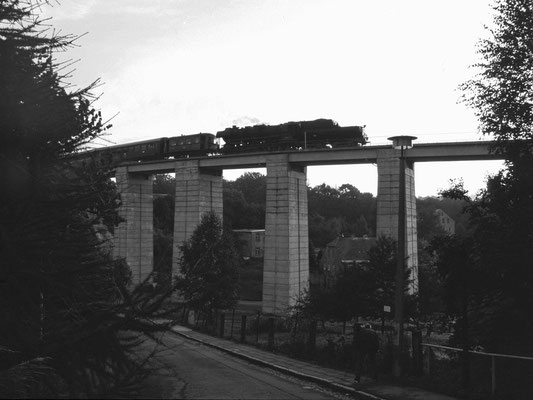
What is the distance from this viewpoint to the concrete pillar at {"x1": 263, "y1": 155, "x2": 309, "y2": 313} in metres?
38.0

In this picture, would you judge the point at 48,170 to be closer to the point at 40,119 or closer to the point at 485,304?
the point at 40,119

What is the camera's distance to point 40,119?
5.70m

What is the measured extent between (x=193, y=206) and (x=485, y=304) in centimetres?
3576

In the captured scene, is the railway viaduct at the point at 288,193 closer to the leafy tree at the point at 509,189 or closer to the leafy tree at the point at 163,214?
the leafy tree at the point at 163,214

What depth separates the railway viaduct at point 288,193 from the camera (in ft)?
112

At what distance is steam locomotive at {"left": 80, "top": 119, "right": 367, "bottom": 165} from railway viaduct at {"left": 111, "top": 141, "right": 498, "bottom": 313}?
1081 mm

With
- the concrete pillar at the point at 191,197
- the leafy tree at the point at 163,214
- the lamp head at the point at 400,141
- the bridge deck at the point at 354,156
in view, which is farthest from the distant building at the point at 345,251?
the lamp head at the point at 400,141

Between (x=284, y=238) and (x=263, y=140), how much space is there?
30.7ft

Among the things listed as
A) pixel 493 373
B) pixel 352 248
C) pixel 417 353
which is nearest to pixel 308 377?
pixel 417 353

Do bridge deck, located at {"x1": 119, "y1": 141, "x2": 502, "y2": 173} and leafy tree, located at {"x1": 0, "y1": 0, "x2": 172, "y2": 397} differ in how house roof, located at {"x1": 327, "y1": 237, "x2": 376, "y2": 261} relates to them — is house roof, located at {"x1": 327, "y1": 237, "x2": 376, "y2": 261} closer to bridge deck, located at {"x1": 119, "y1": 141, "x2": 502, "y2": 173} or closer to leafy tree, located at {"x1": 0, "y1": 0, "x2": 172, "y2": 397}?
bridge deck, located at {"x1": 119, "y1": 141, "x2": 502, "y2": 173}

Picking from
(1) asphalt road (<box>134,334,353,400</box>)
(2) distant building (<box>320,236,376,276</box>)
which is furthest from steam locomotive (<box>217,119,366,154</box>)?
(2) distant building (<box>320,236,376,276</box>)

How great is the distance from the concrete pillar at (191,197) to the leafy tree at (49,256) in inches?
1564

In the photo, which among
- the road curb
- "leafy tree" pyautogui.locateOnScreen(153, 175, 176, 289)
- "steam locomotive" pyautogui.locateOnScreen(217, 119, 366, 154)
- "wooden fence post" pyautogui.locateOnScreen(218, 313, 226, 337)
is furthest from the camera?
"leafy tree" pyautogui.locateOnScreen(153, 175, 176, 289)

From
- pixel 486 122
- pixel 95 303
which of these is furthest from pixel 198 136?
pixel 95 303
